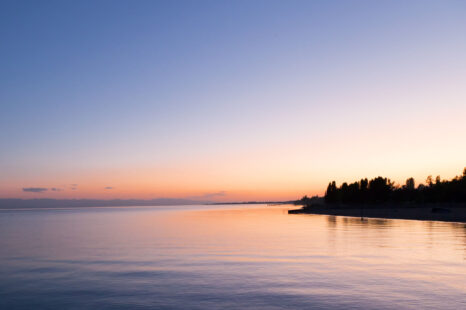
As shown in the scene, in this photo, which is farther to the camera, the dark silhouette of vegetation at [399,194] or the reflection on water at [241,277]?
the dark silhouette of vegetation at [399,194]

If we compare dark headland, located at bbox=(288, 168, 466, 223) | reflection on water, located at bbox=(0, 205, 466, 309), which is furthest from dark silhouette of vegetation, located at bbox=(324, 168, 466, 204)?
reflection on water, located at bbox=(0, 205, 466, 309)

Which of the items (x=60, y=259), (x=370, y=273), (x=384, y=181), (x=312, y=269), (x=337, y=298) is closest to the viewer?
(x=337, y=298)

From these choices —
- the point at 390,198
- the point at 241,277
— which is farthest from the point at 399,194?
the point at 241,277

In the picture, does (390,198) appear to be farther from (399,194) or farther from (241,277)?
(241,277)

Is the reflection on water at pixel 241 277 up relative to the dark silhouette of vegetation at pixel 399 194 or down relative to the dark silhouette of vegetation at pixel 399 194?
down

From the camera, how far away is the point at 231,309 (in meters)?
17.7

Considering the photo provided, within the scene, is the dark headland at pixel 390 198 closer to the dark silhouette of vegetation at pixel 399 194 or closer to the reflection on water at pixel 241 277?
the dark silhouette of vegetation at pixel 399 194

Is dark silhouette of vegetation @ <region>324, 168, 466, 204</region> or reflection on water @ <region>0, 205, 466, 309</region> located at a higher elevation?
dark silhouette of vegetation @ <region>324, 168, 466, 204</region>

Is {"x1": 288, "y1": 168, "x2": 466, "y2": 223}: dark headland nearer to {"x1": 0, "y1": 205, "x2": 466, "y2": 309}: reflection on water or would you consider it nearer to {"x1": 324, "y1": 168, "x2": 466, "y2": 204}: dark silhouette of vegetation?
{"x1": 324, "y1": 168, "x2": 466, "y2": 204}: dark silhouette of vegetation

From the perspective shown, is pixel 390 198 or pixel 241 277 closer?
pixel 241 277

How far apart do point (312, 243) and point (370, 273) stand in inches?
753

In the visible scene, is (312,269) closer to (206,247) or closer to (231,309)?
(231,309)

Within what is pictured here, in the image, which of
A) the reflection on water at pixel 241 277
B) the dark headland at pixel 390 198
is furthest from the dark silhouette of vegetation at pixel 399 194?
the reflection on water at pixel 241 277

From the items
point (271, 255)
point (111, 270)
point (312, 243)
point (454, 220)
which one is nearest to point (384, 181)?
point (454, 220)
